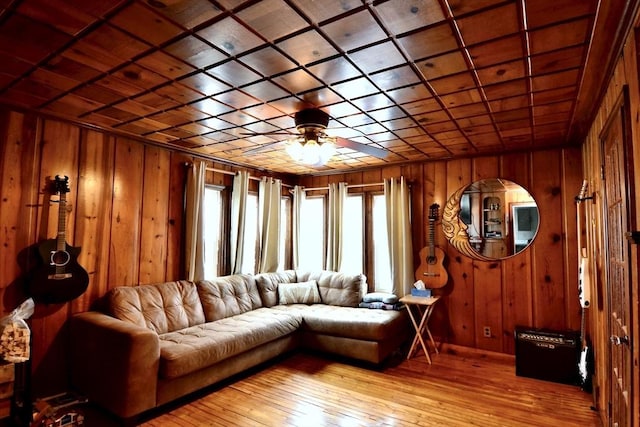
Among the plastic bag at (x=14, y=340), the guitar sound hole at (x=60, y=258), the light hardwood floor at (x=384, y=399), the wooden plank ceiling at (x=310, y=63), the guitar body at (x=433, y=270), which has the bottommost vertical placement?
the light hardwood floor at (x=384, y=399)

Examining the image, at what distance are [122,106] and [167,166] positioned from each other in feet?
4.20

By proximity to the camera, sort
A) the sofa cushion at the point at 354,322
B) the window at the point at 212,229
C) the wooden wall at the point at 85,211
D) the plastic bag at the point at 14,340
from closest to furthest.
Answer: the plastic bag at the point at 14,340, the wooden wall at the point at 85,211, the sofa cushion at the point at 354,322, the window at the point at 212,229

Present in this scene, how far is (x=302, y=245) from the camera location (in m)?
5.55

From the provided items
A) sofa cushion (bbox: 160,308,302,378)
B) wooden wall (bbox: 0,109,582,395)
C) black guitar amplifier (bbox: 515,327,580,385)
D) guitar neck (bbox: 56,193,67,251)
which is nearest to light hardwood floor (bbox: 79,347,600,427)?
black guitar amplifier (bbox: 515,327,580,385)

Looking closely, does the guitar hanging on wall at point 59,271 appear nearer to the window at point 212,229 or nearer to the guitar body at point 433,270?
the window at point 212,229

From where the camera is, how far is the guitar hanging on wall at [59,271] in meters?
2.81

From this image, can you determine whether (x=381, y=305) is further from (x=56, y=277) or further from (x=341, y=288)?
(x=56, y=277)

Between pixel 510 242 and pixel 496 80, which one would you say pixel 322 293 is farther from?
pixel 496 80

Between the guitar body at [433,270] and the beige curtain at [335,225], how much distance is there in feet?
3.82

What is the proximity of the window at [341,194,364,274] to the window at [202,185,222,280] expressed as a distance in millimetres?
1740

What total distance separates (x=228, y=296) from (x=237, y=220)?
98cm

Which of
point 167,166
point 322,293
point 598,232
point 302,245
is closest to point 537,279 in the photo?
point 598,232

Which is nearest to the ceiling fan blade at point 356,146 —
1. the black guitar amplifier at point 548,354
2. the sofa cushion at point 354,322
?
the sofa cushion at point 354,322

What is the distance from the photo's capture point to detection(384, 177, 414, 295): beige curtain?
4504 mm
